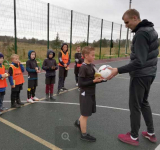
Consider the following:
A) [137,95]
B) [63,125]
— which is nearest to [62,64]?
[63,125]

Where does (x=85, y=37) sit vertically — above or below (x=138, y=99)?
above

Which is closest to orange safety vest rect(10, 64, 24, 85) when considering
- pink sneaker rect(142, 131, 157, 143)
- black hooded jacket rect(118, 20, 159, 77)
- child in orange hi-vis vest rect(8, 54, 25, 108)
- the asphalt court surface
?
child in orange hi-vis vest rect(8, 54, 25, 108)

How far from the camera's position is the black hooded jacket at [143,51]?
8.18ft

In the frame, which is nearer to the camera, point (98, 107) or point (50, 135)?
point (50, 135)

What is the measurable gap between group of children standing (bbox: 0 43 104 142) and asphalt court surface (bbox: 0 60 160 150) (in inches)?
9.4

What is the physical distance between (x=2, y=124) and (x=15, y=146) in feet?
3.09

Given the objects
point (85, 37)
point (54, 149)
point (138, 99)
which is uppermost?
point (85, 37)

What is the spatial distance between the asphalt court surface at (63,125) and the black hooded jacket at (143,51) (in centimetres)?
130

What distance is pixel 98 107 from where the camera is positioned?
4.67m

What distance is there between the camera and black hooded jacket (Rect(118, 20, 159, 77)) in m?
2.49

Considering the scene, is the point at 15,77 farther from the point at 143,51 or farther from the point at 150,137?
the point at 150,137

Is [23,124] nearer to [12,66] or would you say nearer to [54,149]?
[54,149]

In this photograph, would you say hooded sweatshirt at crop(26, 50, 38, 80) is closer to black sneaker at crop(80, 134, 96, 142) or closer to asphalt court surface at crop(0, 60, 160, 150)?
asphalt court surface at crop(0, 60, 160, 150)

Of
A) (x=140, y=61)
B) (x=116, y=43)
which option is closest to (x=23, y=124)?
(x=140, y=61)
